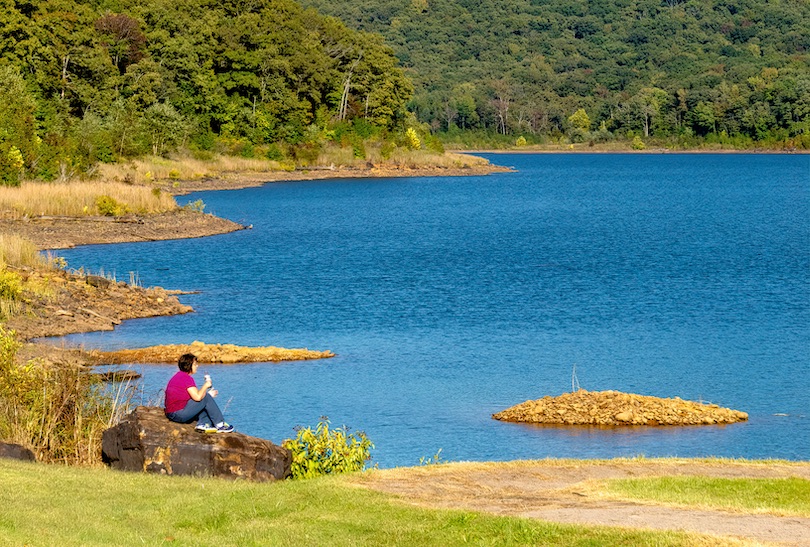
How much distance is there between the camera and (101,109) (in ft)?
336

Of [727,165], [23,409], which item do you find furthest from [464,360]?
[727,165]

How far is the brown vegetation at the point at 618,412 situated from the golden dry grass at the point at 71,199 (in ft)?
119

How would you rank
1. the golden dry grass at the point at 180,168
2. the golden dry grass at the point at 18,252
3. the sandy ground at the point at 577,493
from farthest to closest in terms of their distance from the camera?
the golden dry grass at the point at 180,168 < the golden dry grass at the point at 18,252 < the sandy ground at the point at 577,493

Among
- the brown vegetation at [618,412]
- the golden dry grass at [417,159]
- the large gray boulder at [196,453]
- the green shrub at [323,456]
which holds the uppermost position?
the large gray boulder at [196,453]

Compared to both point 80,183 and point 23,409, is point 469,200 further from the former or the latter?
point 23,409

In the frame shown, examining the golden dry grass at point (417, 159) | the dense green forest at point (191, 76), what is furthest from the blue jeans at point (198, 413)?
the golden dry grass at point (417, 159)

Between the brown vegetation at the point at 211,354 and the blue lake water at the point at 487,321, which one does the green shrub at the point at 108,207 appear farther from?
the brown vegetation at the point at 211,354

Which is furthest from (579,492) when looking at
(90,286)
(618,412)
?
(90,286)

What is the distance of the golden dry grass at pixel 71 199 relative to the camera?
58.4 metres

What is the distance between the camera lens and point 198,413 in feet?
57.8

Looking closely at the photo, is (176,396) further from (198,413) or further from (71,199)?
(71,199)

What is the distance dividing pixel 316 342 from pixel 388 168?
3922 inches

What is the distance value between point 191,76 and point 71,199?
57030 mm

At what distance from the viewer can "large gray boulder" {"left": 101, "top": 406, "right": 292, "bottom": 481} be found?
1712cm
